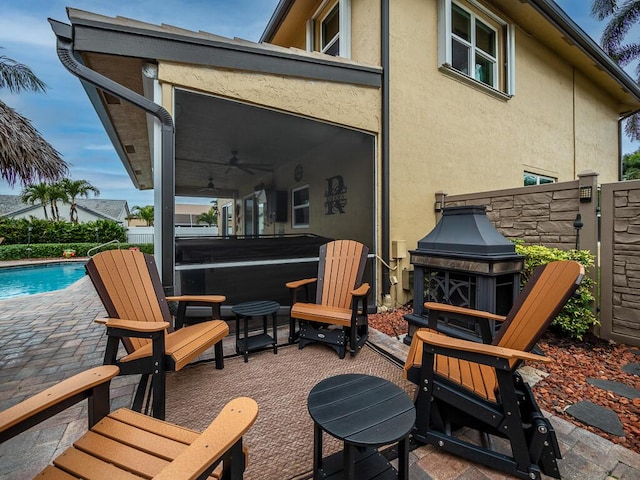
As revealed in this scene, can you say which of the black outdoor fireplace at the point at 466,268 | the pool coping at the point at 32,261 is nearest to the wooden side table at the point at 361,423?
the black outdoor fireplace at the point at 466,268

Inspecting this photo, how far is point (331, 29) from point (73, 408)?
676 cm

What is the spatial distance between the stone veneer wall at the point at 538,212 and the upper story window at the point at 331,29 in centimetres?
343

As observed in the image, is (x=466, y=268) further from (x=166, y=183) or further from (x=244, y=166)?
(x=244, y=166)

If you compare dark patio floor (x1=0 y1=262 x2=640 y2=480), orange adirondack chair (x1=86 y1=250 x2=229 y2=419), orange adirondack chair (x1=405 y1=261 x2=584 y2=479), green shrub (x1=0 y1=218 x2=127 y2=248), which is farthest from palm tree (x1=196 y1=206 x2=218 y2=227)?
green shrub (x1=0 y1=218 x2=127 y2=248)

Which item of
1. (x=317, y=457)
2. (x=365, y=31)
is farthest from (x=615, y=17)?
(x=317, y=457)

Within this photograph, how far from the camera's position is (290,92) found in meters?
3.66

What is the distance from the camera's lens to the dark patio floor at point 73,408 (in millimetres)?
1530

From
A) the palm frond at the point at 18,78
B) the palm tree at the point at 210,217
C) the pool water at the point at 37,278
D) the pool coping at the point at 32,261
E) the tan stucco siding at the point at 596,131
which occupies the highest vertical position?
the palm frond at the point at 18,78

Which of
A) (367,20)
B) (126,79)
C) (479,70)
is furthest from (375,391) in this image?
(479,70)

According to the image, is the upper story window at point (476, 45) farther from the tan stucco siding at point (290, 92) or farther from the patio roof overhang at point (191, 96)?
the tan stucco siding at point (290, 92)

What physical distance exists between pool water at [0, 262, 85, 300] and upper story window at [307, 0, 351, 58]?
388 inches

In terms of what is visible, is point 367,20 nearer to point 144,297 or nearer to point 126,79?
point 126,79

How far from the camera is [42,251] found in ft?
44.7

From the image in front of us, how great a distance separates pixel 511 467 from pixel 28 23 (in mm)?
9270
